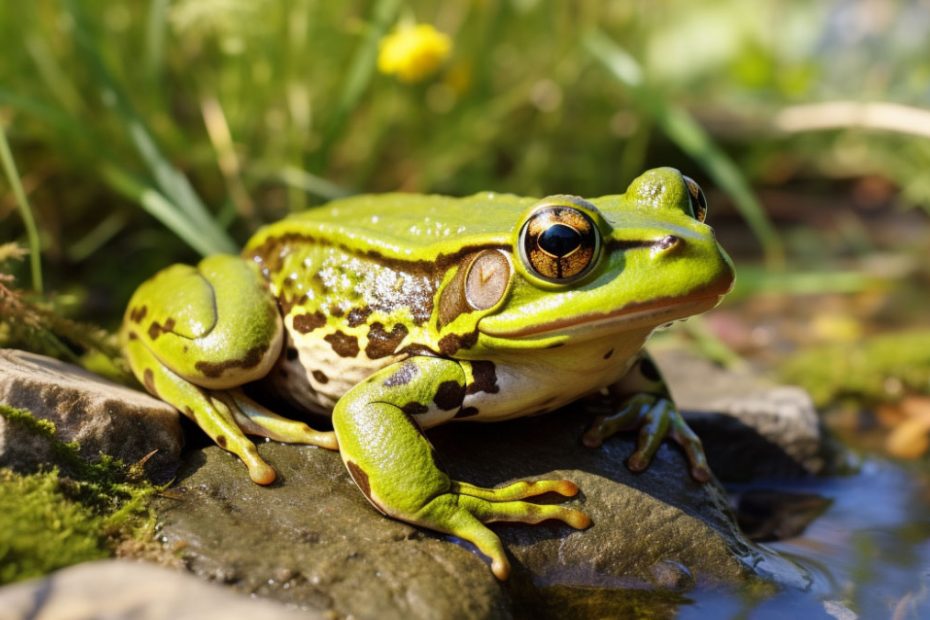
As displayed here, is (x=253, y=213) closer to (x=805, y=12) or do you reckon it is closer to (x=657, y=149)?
(x=657, y=149)

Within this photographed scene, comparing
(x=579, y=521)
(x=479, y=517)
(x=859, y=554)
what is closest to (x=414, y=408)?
(x=479, y=517)

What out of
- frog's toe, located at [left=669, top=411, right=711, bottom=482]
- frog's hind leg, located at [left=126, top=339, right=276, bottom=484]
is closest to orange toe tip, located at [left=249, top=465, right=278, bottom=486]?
frog's hind leg, located at [left=126, top=339, right=276, bottom=484]

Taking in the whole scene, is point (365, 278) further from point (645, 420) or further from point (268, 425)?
point (645, 420)

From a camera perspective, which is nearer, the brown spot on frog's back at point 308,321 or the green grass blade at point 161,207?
the brown spot on frog's back at point 308,321

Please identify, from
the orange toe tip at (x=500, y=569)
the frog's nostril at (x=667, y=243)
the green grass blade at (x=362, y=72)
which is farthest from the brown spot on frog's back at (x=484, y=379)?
the green grass blade at (x=362, y=72)

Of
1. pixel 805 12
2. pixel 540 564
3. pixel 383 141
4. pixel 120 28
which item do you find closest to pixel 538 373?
pixel 540 564

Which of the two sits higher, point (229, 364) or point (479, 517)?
point (229, 364)

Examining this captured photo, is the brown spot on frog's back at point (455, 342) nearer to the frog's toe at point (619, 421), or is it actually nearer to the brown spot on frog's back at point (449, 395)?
the brown spot on frog's back at point (449, 395)
